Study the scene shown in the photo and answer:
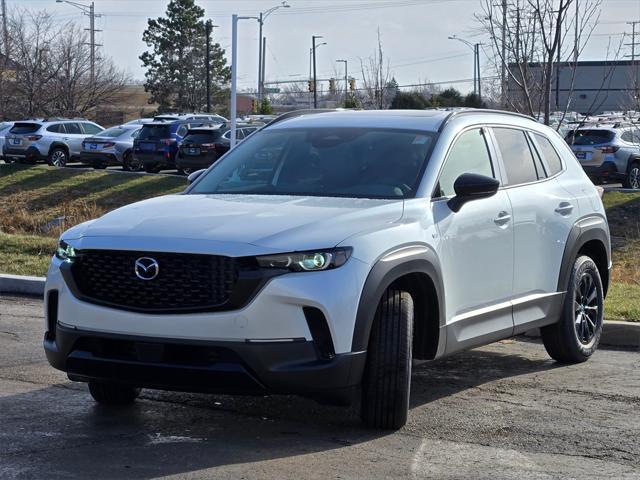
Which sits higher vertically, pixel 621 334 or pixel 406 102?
pixel 406 102

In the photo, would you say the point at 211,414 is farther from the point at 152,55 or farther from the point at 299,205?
the point at 152,55

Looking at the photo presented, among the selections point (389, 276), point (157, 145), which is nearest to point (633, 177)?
point (157, 145)

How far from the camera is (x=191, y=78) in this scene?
7938 cm

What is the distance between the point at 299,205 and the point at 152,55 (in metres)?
76.7

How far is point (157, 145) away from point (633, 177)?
521 inches

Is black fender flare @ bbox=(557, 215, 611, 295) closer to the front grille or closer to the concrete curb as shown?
the front grille

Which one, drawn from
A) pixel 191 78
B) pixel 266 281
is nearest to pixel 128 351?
pixel 266 281

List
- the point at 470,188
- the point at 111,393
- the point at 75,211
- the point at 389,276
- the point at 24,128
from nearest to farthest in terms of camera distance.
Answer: the point at 389,276 < the point at 470,188 < the point at 111,393 < the point at 75,211 < the point at 24,128

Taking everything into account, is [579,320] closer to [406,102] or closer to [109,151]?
[406,102]

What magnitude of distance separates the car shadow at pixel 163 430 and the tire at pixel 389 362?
16 centimetres

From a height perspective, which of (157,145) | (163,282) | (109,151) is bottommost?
(163,282)

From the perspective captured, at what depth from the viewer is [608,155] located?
26109 mm

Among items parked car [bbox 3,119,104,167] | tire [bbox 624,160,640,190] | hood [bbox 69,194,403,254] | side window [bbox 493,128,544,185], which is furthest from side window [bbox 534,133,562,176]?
parked car [bbox 3,119,104,167]

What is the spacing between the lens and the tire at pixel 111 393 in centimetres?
656
